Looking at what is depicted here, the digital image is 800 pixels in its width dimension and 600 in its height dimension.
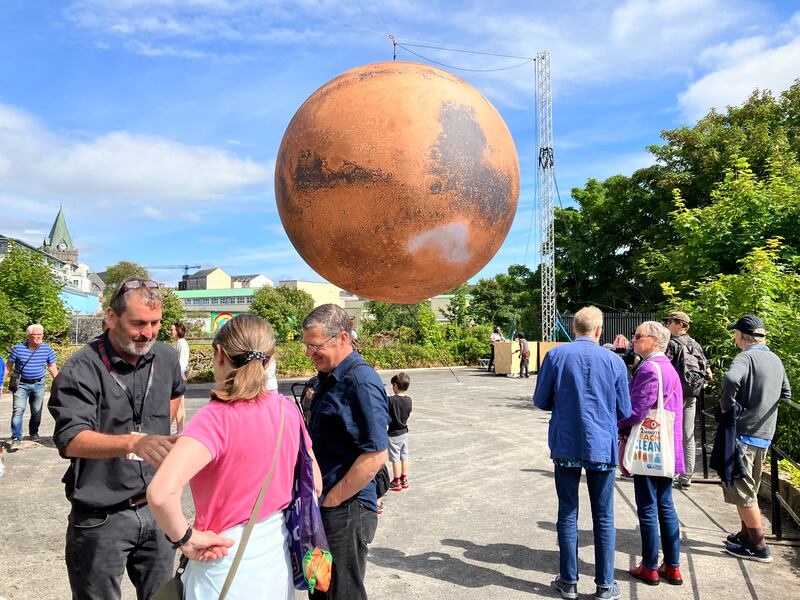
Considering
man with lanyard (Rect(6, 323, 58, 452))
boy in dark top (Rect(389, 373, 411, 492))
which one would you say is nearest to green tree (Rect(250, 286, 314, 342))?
man with lanyard (Rect(6, 323, 58, 452))

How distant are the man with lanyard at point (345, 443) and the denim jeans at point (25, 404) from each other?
7391 mm

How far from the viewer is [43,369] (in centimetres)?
870

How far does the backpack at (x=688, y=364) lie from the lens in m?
6.39

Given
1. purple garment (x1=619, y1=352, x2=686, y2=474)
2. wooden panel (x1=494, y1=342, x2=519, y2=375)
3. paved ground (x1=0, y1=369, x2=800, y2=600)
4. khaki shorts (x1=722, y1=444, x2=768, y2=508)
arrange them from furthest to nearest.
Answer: wooden panel (x1=494, y1=342, x2=519, y2=375), khaki shorts (x1=722, y1=444, x2=768, y2=508), purple garment (x1=619, y1=352, x2=686, y2=474), paved ground (x1=0, y1=369, x2=800, y2=600)

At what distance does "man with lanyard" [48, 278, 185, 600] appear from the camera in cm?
248

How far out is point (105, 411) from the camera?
8.61 ft

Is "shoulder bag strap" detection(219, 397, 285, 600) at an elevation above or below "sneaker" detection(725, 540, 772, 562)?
above

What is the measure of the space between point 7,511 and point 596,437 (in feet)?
18.1

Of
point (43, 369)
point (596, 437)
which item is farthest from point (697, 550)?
point (43, 369)

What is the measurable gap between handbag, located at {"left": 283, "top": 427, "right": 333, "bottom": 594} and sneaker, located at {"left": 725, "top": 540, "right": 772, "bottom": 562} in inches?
152

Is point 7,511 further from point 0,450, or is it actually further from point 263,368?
point 263,368

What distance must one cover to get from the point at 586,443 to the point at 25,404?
8113mm

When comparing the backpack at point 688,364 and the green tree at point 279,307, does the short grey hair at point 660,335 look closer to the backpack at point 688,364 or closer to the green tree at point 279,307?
the backpack at point 688,364

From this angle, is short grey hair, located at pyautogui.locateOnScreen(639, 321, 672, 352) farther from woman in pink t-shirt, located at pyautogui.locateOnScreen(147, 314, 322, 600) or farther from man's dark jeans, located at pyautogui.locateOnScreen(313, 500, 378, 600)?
woman in pink t-shirt, located at pyautogui.locateOnScreen(147, 314, 322, 600)
